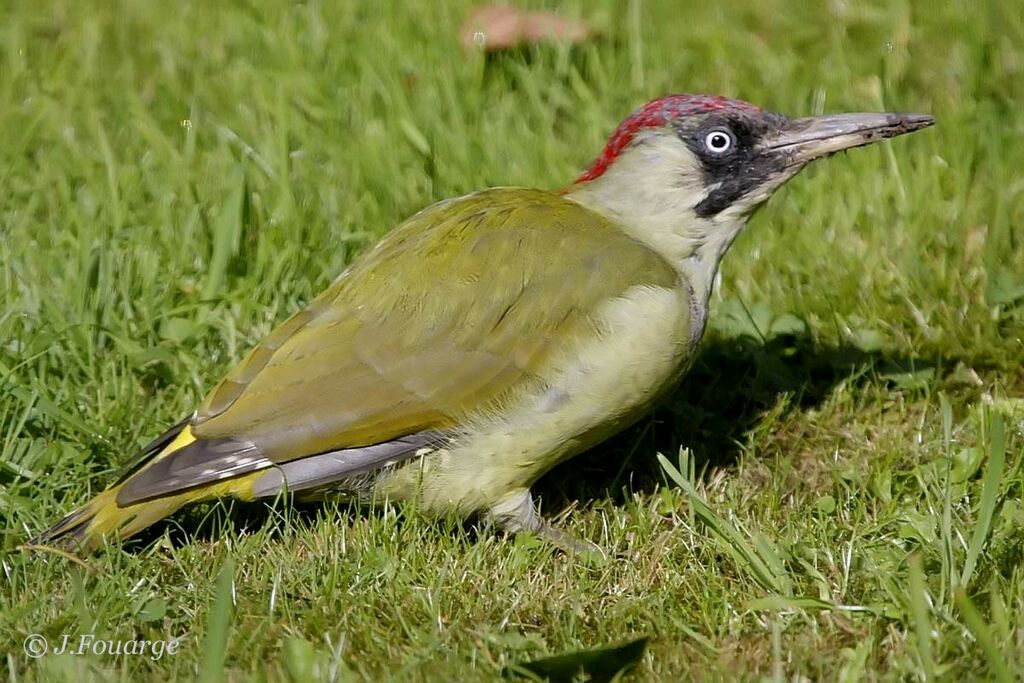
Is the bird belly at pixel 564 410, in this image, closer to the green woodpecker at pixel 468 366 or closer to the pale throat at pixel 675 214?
the green woodpecker at pixel 468 366

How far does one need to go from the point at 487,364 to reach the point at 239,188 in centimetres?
118

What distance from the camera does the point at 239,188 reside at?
391 centimetres

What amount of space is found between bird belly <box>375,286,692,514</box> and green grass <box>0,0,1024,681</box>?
9 centimetres

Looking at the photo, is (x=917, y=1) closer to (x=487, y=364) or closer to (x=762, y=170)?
(x=762, y=170)

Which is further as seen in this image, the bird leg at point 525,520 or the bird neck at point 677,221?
the bird neck at point 677,221

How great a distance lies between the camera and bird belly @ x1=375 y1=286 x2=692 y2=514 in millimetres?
3020

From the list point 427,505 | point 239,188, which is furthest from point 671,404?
point 239,188

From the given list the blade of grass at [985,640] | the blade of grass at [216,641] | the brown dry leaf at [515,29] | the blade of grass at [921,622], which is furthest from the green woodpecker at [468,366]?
the brown dry leaf at [515,29]

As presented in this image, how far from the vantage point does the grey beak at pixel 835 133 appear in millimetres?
3182

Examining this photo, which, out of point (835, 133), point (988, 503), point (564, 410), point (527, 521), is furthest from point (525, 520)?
point (835, 133)

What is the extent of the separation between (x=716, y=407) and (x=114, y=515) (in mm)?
1456

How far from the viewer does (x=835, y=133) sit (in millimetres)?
3191

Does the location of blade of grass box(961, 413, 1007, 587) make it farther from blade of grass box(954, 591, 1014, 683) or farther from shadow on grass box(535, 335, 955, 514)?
shadow on grass box(535, 335, 955, 514)

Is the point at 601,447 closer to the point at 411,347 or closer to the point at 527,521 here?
the point at 527,521
